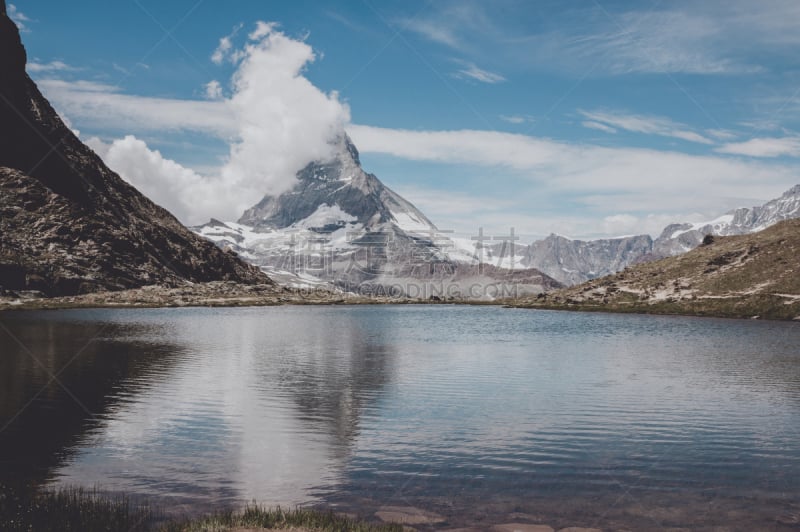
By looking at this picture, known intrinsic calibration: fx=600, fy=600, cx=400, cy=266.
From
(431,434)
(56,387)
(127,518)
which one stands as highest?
(127,518)

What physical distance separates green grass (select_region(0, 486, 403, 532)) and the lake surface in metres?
1.59

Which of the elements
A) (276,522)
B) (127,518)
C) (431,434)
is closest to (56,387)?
(431,434)

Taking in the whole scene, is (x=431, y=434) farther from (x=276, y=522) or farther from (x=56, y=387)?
(x=56, y=387)

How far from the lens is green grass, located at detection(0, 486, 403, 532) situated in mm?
16703

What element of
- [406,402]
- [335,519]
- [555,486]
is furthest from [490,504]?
[406,402]

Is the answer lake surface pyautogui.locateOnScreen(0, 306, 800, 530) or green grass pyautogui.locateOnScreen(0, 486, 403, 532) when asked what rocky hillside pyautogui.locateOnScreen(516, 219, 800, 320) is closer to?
lake surface pyautogui.locateOnScreen(0, 306, 800, 530)

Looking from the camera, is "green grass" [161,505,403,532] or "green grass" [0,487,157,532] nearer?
"green grass" [0,487,157,532]

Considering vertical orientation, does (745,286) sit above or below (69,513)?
above

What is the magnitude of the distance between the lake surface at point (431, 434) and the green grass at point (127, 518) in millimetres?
1590

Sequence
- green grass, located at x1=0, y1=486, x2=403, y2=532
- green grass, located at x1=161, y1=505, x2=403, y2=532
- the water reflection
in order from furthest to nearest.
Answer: the water reflection, green grass, located at x1=161, y1=505, x2=403, y2=532, green grass, located at x1=0, y1=486, x2=403, y2=532

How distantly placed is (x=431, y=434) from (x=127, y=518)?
53.6 ft

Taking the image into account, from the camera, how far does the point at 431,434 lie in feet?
101

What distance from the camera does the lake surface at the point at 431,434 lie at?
20.9m

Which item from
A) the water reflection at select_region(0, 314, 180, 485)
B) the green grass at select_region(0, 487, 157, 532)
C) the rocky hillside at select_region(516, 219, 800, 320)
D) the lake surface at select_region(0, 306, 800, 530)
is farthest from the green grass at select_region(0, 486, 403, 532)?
the rocky hillside at select_region(516, 219, 800, 320)
